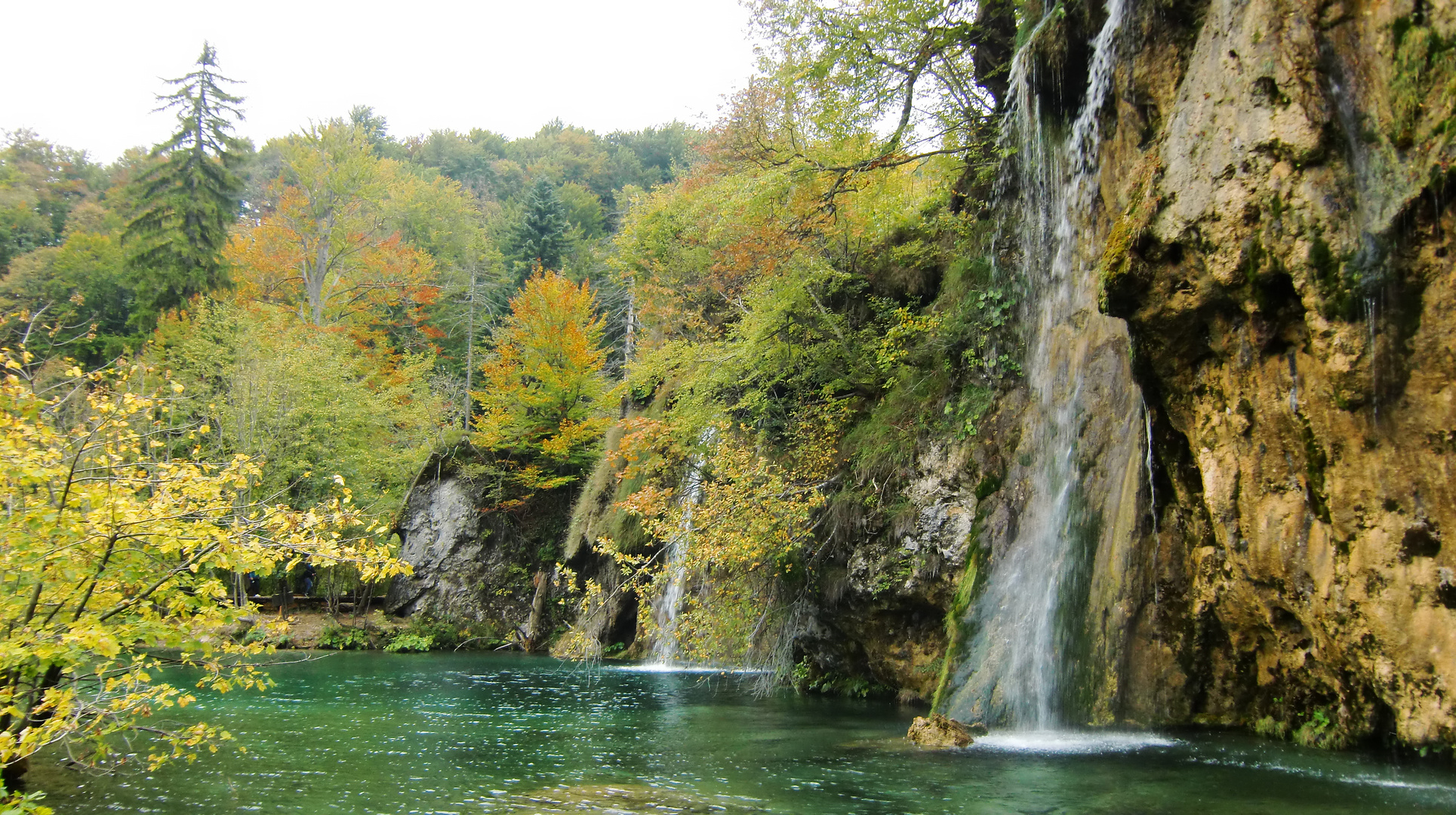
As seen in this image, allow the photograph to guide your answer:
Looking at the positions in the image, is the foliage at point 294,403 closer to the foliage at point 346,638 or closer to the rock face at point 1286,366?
the foliage at point 346,638

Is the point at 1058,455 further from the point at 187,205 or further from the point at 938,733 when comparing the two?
the point at 187,205

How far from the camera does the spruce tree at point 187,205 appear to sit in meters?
28.5

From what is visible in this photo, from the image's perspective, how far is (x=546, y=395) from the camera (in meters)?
24.9

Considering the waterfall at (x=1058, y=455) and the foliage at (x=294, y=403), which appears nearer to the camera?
the waterfall at (x=1058, y=455)

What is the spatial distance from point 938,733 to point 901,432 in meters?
4.85

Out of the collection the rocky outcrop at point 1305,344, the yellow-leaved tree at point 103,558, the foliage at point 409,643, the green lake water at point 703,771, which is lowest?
the foliage at point 409,643

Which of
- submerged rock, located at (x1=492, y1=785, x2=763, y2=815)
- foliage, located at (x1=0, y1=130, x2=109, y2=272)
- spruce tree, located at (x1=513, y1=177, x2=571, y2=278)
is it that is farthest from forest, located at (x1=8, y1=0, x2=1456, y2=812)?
spruce tree, located at (x1=513, y1=177, x2=571, y2=278)

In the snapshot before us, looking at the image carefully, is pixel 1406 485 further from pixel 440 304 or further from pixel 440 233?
pixel 440 233

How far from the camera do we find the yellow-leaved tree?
4734mm

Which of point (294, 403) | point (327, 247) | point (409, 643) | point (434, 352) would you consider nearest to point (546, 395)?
point (294, 403)

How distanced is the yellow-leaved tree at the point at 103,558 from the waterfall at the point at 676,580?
8430 mm

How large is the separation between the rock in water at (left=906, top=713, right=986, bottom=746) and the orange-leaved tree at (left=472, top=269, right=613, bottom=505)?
16.9 meters

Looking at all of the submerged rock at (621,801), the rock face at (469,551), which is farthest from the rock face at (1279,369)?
the rock face at (469,551)

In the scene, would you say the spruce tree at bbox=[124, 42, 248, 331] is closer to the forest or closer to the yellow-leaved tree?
the forest
